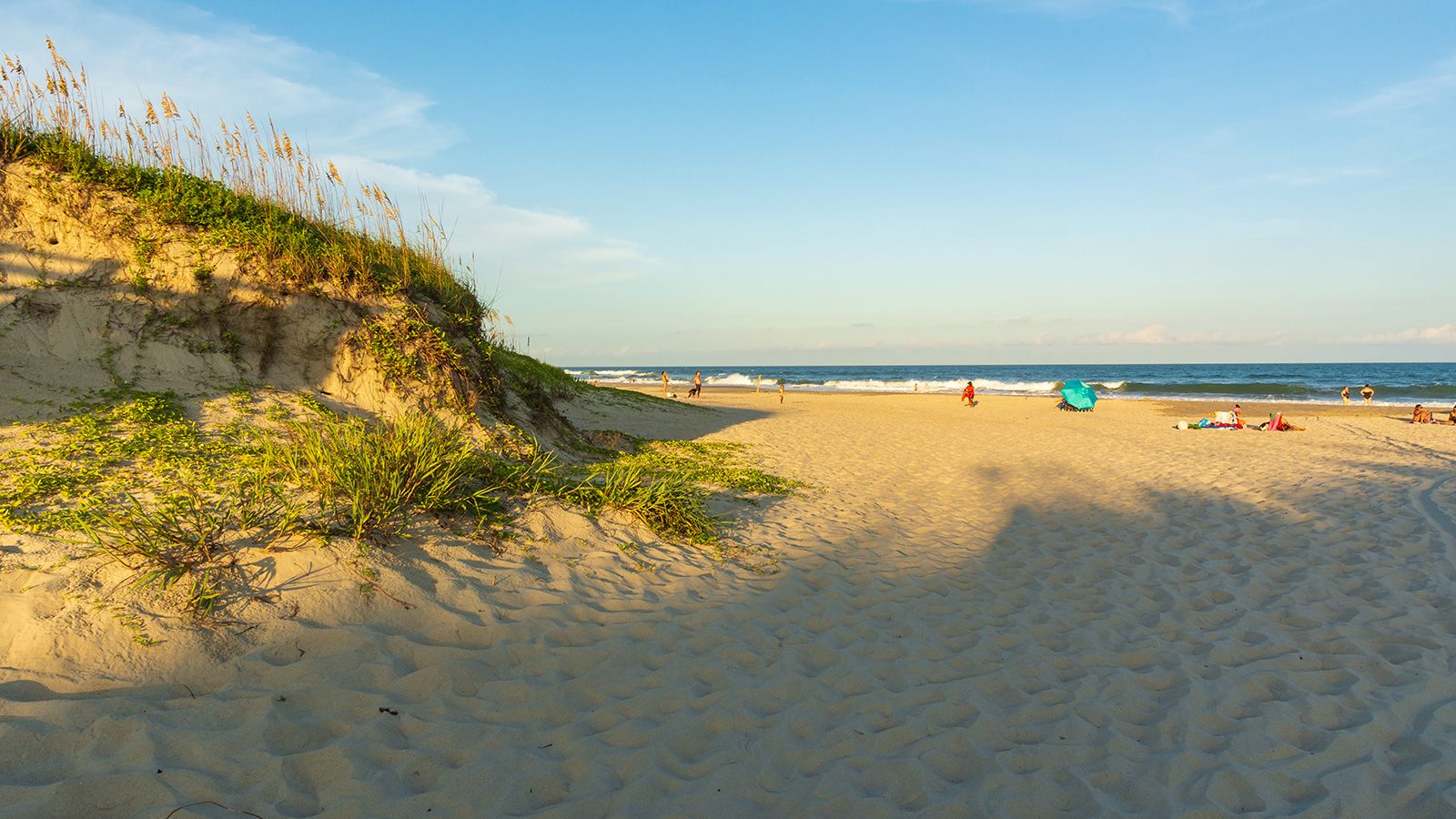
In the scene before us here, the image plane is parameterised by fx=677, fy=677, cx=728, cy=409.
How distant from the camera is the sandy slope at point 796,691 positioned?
9.37 ft

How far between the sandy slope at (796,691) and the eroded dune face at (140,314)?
349 cm

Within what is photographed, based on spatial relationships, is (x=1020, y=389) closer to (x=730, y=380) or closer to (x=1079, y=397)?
(x=730, y=380)

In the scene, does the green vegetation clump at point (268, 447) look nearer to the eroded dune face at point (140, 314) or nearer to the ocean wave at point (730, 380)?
the eroded dune face at point (140, 314)

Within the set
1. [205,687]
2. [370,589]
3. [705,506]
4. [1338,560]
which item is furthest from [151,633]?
[1338,560]

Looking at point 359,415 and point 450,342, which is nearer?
point 359,415

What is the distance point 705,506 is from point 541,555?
277cm

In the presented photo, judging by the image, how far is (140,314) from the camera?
272 inches

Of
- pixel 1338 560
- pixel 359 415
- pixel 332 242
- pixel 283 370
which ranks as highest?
pixel 332 242

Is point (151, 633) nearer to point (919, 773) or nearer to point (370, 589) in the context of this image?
point (370, 589)

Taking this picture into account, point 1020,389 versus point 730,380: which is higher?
point 730,380

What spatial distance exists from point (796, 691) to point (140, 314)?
7518mm

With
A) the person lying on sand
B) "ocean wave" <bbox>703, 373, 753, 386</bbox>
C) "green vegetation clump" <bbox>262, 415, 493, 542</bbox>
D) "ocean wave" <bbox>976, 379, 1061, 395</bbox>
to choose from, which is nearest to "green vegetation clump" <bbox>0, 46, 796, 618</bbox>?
"green vegetation clump" <bbox>262, 415, 493, 542</bbox>

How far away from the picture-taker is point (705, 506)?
25.2ft

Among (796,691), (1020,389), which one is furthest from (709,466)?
(1020,389)
